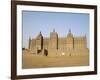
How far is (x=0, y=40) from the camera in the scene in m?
1.73

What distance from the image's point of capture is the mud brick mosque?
72.2 inches

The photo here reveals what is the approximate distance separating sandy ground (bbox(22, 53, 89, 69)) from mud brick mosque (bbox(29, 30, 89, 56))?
4 cm

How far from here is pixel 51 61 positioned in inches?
73.5

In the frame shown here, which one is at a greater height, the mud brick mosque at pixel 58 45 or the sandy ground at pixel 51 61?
the mud brick mosque at pixel 58 45

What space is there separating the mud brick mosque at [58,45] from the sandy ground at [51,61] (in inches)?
1.5

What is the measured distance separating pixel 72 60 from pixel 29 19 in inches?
23.2

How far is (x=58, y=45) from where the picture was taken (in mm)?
1893

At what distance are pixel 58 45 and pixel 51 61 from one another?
17 centimetres

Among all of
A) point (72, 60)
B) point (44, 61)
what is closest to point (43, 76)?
point (44, 61)

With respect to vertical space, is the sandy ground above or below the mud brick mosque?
below

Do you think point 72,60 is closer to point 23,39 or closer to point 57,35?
point 57,35

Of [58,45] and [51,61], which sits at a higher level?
[58,45]

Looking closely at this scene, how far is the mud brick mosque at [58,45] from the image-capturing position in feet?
6.02

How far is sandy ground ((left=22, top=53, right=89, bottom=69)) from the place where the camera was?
5.88 feet
